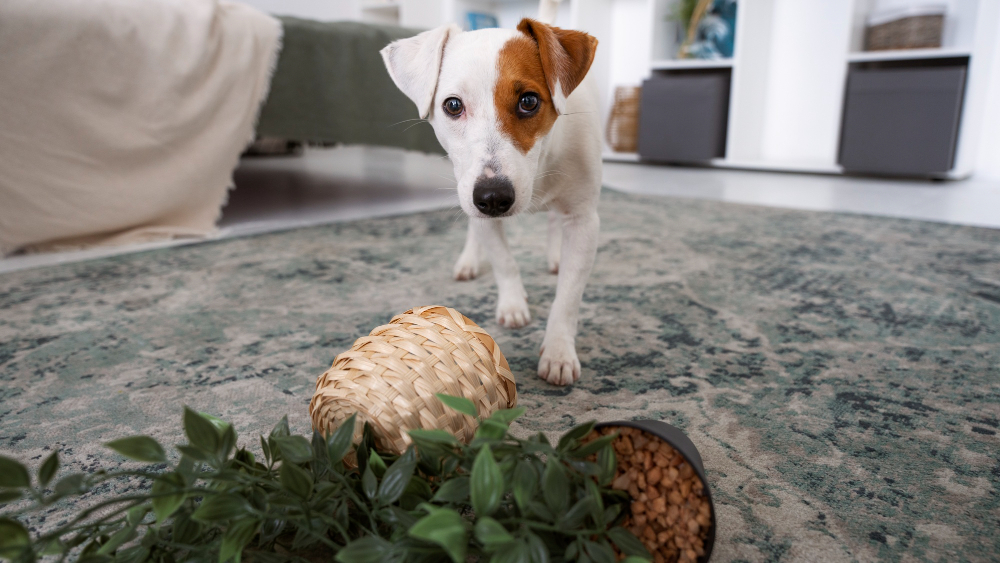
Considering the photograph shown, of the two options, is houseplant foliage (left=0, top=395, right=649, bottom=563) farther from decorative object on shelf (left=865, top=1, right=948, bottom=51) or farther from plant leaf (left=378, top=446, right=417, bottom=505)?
decorative object on shelf (left=865, top=1, right=948, bottom=51)

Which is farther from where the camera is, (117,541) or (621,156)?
(621,156)

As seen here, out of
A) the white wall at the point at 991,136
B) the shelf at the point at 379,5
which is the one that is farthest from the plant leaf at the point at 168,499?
the shelf at the point at 379,5

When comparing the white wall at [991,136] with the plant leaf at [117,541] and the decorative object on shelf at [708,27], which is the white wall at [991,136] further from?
the plant leaf at [117,541]

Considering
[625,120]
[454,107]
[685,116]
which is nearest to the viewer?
[454,107]

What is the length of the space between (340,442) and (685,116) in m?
3.98

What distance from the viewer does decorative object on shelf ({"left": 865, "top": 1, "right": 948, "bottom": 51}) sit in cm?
332

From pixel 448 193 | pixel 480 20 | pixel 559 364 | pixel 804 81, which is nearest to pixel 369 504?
pixel 559 364

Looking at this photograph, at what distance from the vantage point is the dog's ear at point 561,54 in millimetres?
987

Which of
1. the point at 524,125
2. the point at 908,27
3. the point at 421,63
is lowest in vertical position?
the point at 524,125

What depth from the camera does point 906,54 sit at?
133 inches

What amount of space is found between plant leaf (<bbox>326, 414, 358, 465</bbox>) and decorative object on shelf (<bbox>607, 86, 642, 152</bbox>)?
4231 millimetres

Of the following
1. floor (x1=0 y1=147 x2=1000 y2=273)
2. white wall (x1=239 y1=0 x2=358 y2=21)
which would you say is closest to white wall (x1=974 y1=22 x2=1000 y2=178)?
floor (x1=0 y1=147 x2=1000 y2=273)

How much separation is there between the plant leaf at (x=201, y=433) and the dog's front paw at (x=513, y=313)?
2.68 feet

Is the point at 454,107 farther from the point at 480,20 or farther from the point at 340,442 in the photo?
the point at 480,20
